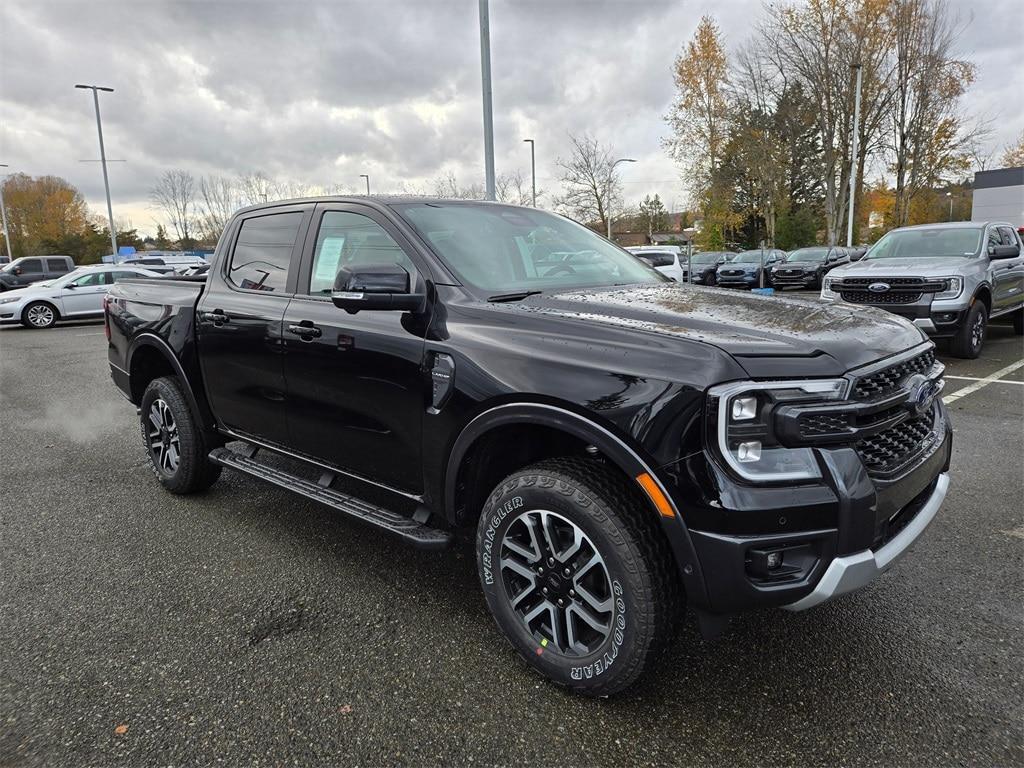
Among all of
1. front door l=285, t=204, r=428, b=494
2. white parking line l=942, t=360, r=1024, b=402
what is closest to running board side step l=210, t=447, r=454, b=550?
front door l=285, t=204, r=428, b=494

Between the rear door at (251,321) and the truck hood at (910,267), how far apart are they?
25.3 ft

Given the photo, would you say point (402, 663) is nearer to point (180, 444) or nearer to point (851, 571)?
point (851, 571)

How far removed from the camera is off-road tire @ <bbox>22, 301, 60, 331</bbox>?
16875mm

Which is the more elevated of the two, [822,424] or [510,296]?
[510,296]

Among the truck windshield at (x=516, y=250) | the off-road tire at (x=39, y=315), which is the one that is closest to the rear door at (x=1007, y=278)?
the truck windshield at (x=516, y=250)

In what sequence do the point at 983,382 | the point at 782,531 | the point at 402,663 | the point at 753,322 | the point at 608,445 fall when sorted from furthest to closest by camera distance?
the point at 983,382 → the point at 402,663 → the point at 753,322 → the point at 608,445 → the point at 782,531

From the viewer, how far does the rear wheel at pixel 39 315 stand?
16.9 metres

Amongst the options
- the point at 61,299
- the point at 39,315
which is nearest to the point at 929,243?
the point at 61,299

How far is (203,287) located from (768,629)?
12.0 feet

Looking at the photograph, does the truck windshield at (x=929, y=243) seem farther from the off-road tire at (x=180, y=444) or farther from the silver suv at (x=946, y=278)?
the off-road tire at (x=180, y=444)

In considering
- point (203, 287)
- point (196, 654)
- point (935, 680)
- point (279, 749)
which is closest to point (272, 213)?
point (203, 287)

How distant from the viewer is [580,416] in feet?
7.23

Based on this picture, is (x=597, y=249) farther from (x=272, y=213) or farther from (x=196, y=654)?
(x=196, y=654)

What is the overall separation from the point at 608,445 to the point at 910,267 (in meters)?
8.24
